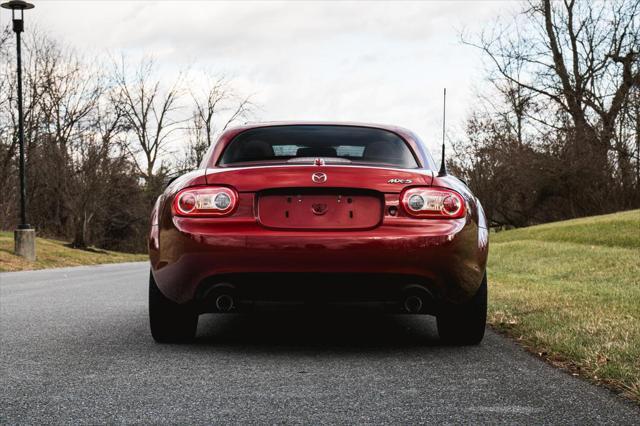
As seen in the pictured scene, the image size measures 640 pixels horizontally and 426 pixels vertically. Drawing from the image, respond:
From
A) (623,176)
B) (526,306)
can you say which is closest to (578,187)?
(623,176)

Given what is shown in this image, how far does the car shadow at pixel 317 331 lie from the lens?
5.17 meters

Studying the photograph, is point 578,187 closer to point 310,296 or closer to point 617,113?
point 617,113

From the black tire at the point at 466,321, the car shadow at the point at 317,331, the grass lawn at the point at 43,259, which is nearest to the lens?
the black tire at the point at 466,321

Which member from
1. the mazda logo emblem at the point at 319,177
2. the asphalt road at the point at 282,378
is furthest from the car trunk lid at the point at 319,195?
the asphalt road at the point at 282,378

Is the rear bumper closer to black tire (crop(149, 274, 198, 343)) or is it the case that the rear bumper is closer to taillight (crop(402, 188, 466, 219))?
taillight (crop(402, 188, 466, 219))

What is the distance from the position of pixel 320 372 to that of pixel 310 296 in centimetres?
49

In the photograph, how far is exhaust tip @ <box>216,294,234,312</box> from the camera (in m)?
4.54

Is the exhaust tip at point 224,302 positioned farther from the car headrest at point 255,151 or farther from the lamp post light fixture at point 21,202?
the lamp post light fixture at point 21,202

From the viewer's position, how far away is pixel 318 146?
5.52 meters

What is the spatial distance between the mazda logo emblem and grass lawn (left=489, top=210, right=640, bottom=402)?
171 centimetres

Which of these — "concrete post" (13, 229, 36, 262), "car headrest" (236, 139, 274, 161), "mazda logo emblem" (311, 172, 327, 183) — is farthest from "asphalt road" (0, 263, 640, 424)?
"concrete post" (13, 229, 36, 262)

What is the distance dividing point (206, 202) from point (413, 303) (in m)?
1.35

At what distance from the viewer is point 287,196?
14.8 ft

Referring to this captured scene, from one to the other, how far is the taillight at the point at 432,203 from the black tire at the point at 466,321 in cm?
55
